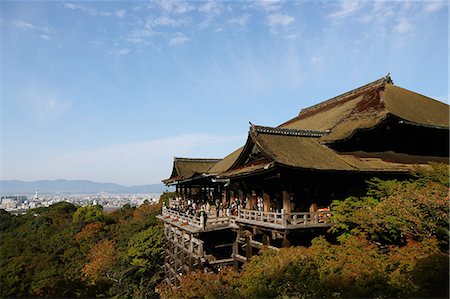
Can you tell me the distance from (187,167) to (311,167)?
17478 mm

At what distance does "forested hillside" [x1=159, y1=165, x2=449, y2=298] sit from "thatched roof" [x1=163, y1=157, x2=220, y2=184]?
15994 millimetres

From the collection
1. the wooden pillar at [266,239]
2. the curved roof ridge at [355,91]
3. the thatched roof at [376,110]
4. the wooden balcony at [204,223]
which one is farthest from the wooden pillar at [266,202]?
the curved roof ridge at [355,91]

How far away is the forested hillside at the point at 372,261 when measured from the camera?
8.30 meters

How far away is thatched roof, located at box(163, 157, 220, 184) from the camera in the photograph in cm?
2924

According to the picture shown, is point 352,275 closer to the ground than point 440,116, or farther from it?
closer to the ground

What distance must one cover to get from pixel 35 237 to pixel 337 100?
49.2 metres

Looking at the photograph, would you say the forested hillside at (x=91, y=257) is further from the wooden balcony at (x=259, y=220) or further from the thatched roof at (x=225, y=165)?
the thatched roof at (x=225, y=165)

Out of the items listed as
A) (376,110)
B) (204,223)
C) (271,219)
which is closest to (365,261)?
(271,219)

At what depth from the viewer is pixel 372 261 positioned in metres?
9.95

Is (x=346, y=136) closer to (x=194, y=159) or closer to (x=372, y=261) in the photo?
(x=372, y=261)

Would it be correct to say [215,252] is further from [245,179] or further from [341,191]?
[341,191]

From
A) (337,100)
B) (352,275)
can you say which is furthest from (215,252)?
(337,100)

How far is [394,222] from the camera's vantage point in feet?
37.8

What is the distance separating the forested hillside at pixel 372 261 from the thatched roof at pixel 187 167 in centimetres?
1599
